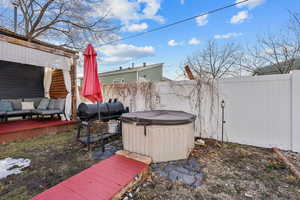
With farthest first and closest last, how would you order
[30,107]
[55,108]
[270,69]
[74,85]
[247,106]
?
[270,69] → [30,107] → [55,108] → [74,85] → [247,106]

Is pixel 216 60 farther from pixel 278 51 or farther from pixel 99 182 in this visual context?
pixel 99 182

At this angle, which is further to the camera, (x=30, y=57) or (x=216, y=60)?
(x=216, y=60)

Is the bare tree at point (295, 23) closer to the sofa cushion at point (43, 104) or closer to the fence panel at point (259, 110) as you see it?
the fence panel at point (259, 110)

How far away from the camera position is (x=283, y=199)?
5.93ft

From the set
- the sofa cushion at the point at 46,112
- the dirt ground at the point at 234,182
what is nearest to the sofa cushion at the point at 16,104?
the sofa cushion at the point at 46,112

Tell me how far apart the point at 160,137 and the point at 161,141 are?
0.08 metres

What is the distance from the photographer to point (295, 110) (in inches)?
123

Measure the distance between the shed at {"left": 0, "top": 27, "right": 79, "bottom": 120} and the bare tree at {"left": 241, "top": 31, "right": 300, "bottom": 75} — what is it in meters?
9.10

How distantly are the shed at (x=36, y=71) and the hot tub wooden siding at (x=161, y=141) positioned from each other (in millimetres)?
4119

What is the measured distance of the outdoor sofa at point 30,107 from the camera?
5355 mm

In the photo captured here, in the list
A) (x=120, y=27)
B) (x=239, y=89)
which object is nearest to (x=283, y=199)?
(x=239, y=89)

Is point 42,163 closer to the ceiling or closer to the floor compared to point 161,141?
closer to the floor

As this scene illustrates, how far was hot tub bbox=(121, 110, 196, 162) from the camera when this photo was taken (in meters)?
2.66

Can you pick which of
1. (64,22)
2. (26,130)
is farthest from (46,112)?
(64,22)
